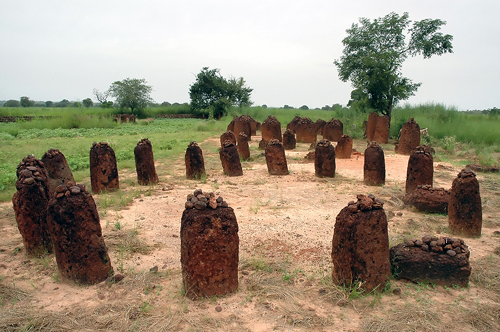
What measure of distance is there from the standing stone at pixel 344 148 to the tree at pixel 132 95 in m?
29.8

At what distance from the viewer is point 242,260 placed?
4.07m

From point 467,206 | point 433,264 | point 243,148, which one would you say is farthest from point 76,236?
point 243,148

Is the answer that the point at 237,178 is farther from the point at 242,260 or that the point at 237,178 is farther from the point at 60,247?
the point at 60,247

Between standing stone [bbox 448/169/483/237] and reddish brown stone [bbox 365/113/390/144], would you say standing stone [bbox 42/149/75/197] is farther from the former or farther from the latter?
reddish brown stone [bbox 365/113/390/144]

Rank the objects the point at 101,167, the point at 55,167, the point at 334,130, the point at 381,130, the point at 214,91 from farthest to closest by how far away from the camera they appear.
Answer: the point at 214,91, the point at 334,130, the point at 381,130, the point at 101,167, the point at 55,167

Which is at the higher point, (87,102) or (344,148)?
(87,102)

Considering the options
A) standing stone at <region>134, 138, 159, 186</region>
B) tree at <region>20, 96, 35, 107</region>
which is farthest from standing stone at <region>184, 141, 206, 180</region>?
tree at <region>20, 96, 35, 107</region>

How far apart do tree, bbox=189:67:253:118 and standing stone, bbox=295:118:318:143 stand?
2071 cm

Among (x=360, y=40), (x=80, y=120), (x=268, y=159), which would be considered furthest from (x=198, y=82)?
(x=268, y=159)

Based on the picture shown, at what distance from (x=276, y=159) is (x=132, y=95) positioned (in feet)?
103

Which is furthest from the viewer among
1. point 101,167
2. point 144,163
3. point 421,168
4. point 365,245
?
point 144,163

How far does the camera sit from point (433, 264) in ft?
11.8

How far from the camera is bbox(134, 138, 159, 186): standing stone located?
7.69 m

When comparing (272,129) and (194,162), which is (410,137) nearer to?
(272,129)
